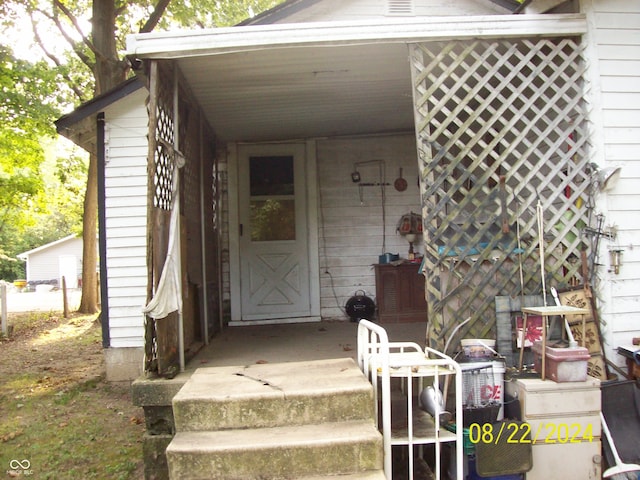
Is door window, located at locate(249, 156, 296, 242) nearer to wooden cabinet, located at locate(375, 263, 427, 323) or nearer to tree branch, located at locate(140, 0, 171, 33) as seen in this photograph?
wooden cabinet, located at locate(375, 263, 427, 323)

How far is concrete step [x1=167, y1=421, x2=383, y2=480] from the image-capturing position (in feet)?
9.20

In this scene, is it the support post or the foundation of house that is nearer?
the foundation of house

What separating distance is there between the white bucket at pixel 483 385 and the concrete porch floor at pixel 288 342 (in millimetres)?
1352

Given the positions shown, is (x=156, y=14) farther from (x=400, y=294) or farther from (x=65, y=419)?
(x=65, y=419)

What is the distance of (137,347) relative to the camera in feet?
19.4

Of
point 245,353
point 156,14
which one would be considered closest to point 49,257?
point 156,14

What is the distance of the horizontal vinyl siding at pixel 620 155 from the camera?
157 inches

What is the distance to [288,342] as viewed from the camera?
5.32m

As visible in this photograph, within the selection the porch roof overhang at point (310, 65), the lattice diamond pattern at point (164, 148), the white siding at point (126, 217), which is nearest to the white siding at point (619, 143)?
the porch roof overhang at point (310, 65)

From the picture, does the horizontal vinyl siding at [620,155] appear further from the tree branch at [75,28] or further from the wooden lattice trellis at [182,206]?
the tree branch at [75,28]

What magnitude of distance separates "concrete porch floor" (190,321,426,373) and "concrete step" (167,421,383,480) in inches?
53.1

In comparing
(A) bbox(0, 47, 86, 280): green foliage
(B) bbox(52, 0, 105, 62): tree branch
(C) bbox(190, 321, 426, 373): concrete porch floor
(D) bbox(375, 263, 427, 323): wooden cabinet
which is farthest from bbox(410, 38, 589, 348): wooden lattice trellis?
(A) bbox(0, 47, 86, 280): green foliage

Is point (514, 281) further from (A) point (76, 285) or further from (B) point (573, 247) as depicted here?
(A) point (76, 285)

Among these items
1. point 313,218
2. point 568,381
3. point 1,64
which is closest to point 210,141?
point 313,218
